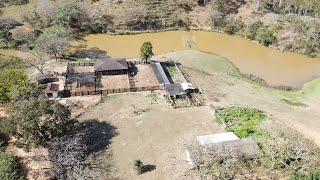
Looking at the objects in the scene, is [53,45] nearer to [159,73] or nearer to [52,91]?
[52,91]

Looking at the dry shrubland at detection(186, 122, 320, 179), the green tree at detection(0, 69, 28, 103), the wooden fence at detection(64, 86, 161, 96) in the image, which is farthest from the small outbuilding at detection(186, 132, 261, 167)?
the green tree at detection(0, 69, 28, 103)

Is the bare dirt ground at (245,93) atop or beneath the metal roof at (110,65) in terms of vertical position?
beneath

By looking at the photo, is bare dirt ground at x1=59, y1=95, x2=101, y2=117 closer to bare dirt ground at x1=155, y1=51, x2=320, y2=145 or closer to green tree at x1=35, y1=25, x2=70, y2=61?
green tree at x1=35, y1=25, x2=70, y2=61

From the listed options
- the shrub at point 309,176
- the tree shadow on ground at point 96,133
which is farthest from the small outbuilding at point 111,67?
the shrub at point 309,176

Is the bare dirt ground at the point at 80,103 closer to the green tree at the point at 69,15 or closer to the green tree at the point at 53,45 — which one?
the green tree at the point at 53,45

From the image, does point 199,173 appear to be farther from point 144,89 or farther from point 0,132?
point 0,132

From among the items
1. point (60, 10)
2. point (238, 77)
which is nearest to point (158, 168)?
point (238, 77)
